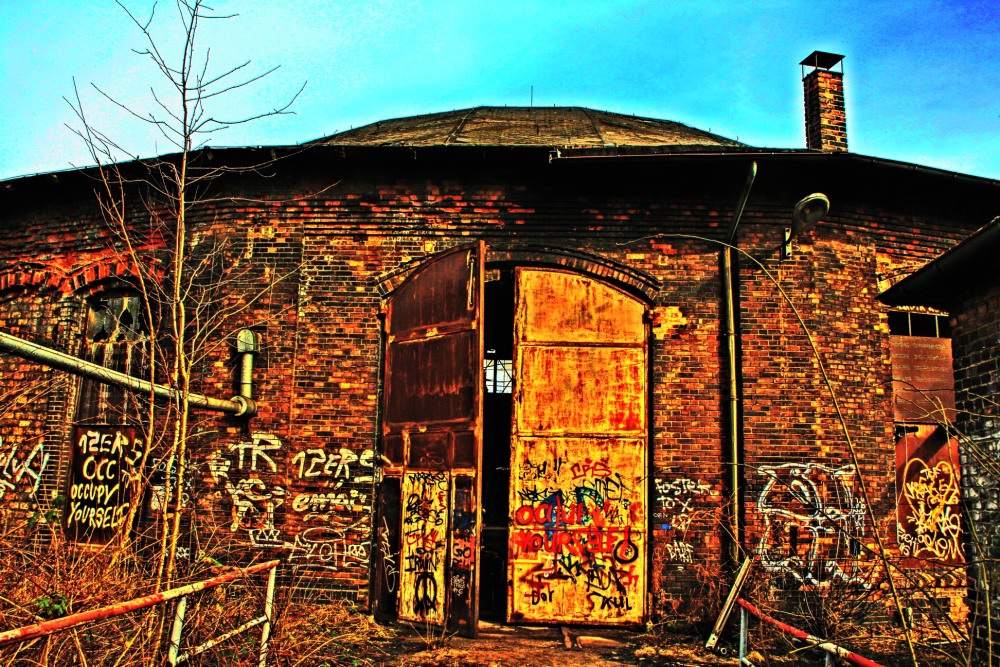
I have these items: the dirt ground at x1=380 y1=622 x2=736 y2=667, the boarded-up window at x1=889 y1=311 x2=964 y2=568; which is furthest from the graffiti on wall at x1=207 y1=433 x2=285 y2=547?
the boarded-up window at x1=889 y1=311 x2=964 y2=568

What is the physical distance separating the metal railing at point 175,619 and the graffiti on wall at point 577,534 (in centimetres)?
332

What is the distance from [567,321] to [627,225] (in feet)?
4.44

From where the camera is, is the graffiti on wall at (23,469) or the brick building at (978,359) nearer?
the brick building at (978,359)

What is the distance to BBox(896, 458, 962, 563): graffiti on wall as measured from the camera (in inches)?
355

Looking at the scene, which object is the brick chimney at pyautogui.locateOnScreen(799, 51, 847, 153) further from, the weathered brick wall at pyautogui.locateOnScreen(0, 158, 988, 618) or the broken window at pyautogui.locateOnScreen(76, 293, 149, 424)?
the broken window at pyautogui.locateOnScreen(76, 293, 149, 424)

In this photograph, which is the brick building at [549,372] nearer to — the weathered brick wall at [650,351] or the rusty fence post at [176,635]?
the weathered brick wall at [650,351]

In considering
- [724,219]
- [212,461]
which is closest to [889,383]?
[724,219]

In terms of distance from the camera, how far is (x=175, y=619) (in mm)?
4559

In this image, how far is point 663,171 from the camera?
916 cm

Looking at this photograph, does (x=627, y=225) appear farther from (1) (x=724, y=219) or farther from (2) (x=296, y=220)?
(2) (x=296, y=220)

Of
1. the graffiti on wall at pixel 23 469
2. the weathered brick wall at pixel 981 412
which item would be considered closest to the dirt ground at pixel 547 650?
the weathered brick wall at pixel 981 412

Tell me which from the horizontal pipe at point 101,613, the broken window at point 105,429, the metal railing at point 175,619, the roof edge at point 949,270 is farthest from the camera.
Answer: the broken window at point 105,429

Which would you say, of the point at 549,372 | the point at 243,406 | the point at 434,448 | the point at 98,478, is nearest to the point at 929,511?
the point at 549,372

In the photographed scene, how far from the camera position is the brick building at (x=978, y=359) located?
4.90 meters
